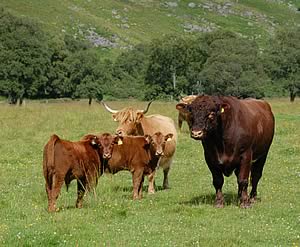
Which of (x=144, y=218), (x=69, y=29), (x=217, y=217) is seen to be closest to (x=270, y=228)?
(x=217, y=217)

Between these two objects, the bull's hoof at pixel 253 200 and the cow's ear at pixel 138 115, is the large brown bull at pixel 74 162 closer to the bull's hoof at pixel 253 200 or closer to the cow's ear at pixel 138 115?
the cow's ear at pixel 138 115

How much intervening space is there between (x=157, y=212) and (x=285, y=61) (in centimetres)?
6584

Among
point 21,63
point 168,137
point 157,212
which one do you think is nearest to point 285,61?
point 21,63

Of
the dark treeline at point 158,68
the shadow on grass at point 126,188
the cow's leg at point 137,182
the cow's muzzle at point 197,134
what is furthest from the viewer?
the dark treeline at point 158,68

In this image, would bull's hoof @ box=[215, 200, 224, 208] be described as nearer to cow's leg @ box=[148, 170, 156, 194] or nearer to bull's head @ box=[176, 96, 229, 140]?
bull's head @ box=[176, 96, 229, 140]

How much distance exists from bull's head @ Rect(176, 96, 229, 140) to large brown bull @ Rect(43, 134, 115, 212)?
1.97m

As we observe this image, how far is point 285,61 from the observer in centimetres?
7488

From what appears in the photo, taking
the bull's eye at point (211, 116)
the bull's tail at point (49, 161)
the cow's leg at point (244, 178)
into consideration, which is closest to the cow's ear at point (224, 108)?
the bull's eye at point (211, 116)

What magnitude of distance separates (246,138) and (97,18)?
16512 centimetres

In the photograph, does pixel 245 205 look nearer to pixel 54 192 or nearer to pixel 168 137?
pixel 168 137

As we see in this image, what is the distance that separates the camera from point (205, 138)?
12047 millimetres

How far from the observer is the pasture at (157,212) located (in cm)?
945

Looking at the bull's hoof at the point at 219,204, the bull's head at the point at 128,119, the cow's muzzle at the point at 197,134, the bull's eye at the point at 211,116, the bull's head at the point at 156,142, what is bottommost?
the bull's hoof at the point at 219,204

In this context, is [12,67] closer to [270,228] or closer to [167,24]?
[270,228]
